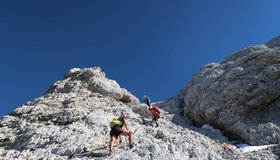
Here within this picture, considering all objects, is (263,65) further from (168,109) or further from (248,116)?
(168,109)

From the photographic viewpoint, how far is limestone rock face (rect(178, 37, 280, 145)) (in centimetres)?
2892

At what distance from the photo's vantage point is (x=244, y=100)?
32469 millimetres

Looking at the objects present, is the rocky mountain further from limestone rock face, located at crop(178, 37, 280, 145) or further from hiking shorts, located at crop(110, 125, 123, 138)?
hiking shorts, located at crop(110, 125, 123, 138)

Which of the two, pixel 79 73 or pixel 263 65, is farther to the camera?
pixel 79 73

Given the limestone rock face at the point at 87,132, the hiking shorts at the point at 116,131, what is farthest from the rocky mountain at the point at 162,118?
the hiking shorts at the point at 116,131

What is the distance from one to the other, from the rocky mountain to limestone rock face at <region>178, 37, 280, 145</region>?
7 cm

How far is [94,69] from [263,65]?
20.3 metres

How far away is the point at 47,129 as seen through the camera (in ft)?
81.9

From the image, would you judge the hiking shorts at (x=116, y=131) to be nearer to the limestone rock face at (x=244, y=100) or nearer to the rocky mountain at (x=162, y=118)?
the rocky mountain at (x=162, y=118)

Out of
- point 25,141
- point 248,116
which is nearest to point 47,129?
point 25,141

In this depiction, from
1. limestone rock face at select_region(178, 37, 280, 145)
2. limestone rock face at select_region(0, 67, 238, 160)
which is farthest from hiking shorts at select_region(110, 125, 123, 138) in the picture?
limestone rock face at select_region(178, 37, 280, 145)

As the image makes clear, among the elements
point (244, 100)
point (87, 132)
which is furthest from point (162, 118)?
point (87, 132)

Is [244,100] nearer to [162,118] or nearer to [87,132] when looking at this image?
[162,118]

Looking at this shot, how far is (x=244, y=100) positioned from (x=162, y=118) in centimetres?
816
